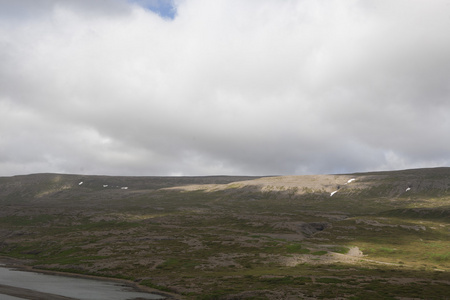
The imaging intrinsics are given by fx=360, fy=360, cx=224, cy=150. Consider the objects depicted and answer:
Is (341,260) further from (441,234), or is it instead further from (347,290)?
(441,234)

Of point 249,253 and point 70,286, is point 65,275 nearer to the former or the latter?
point 70,286

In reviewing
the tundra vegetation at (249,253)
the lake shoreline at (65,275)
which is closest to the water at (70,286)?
the lake shoreline at (65,275)

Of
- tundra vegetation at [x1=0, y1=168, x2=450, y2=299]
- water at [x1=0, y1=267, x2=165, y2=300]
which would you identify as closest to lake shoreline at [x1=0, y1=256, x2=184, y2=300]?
tundra vegetation at [x1=0, y1=168, x2=450, y2=299]

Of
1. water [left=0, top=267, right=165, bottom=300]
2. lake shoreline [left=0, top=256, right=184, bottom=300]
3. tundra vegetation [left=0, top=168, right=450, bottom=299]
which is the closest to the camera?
water [left=0, top=267, right=165, bottom=300]

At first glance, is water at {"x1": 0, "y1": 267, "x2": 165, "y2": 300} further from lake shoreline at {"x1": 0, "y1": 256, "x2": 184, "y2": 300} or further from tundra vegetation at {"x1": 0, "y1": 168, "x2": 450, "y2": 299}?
tundra vegetation at {"x1": 0, "y1": 168, "x2": 450, "y2": 299}

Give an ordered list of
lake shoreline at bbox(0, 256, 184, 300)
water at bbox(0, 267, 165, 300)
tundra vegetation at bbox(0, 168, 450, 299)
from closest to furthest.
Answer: water at bbox(0, 267, 165, 300) < lake shoreline at bbox(0, 256, 184, 300) < tundra vegetation at bbox(0, 168, 450, 299)

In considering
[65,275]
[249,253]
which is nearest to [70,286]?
[65,275]

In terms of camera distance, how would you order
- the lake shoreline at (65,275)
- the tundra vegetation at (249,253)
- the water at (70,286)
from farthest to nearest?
the tundra vegetation at (249,253) < the lake shoreline at (65,275) < the water at (70,286)

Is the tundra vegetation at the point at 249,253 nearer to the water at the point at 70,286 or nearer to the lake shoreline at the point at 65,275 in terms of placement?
the lake shoreline at the point at 65,275
